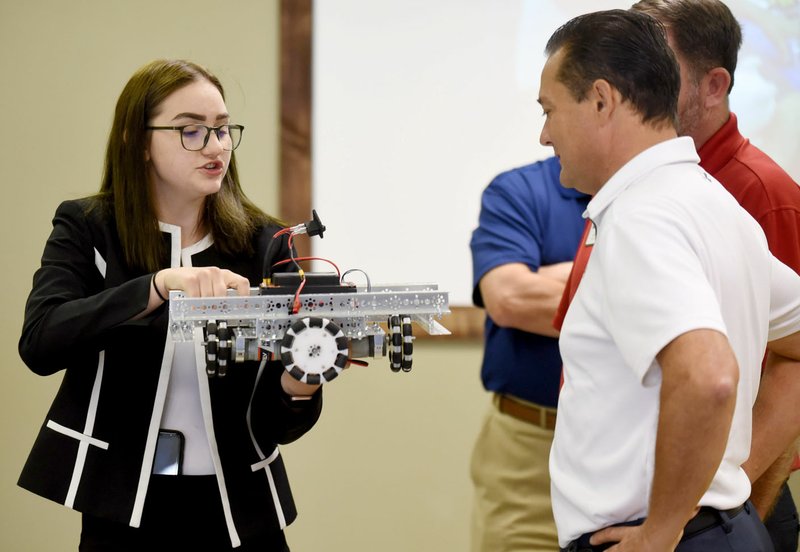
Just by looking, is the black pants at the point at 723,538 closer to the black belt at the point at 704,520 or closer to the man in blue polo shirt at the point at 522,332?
the black belt at the point at 704,520

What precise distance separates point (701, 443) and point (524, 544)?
1.28 meters

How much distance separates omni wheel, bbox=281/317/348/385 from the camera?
4.27 feet

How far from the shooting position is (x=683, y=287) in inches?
44.3

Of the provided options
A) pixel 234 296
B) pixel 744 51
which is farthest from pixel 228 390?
pixel 744 51

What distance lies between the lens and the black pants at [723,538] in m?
1.25

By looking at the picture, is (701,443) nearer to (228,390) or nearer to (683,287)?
(683,287)

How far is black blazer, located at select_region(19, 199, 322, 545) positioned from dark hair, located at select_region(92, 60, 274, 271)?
0.03m

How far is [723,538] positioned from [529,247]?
1.08 meters

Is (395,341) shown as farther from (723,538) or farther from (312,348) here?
(723,538)

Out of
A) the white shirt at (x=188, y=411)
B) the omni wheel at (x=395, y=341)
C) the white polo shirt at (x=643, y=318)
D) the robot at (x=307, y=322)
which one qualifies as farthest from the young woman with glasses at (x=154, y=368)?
the white polo shirt at (x=643, y=318)

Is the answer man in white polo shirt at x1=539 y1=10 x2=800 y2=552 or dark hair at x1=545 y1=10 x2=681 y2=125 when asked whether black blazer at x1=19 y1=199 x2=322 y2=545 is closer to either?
man in white polo shirt at x1=539 y1=10 x2=800 y2=552

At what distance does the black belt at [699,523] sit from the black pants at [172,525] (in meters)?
0.61

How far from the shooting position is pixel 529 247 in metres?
2.24

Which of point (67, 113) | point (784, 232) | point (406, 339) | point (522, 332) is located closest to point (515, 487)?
point (522, 332)
